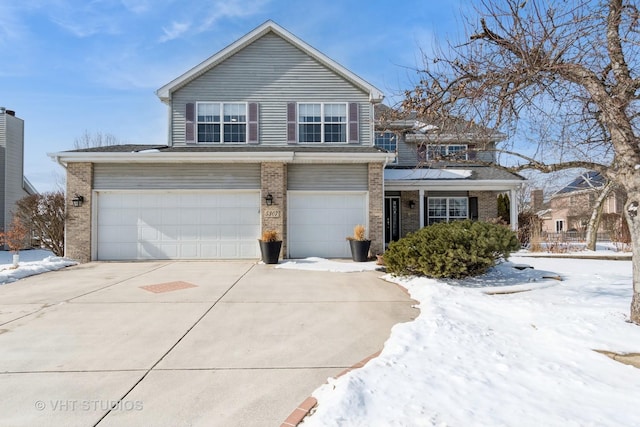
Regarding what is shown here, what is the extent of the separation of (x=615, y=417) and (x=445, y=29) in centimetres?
475

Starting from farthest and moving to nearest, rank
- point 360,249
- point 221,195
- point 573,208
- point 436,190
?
point 573,208 → point 436,190 → point 221,195 → point 360,249

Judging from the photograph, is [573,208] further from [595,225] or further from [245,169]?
[245,169]

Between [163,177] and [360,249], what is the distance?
6.70 metres

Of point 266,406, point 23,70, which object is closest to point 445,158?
point 266,406

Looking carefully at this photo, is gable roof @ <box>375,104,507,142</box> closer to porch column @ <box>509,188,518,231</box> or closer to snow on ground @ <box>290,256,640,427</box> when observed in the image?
snow on ground @ <box>290,256,640,427</box>

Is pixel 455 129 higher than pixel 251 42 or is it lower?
lower

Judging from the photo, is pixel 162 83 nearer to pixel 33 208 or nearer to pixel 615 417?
pixel 33 208

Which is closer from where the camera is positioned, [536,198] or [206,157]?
[206,157]

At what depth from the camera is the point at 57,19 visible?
8812mm

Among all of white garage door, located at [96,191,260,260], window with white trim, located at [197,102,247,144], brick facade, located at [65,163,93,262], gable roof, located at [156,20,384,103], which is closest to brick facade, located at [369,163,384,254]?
gable roof, located at [156,20,384,103]

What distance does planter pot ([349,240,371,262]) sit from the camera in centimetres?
1082

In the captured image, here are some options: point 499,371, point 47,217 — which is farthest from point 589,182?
point 47,217

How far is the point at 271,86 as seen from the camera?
1287cm

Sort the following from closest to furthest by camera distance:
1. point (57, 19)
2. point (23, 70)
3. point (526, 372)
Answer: point (526, 372) < point (57, 19) < point (23, 70)
